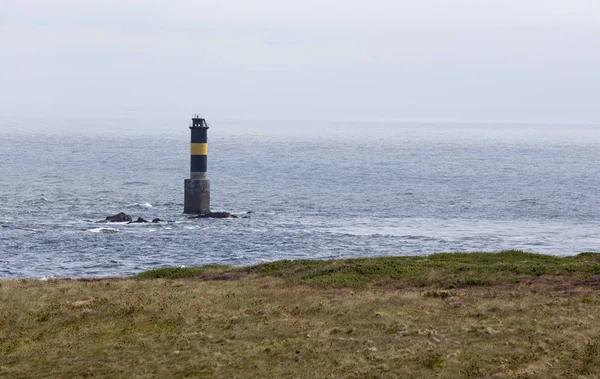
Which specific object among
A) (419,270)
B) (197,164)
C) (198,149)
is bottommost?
(419,270)

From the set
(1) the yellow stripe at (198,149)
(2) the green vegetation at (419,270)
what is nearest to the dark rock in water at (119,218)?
(1) the yellow stripe at (198,149)

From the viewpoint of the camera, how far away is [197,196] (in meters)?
88.9

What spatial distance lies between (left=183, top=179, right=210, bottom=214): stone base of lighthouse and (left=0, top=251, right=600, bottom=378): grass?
152ft


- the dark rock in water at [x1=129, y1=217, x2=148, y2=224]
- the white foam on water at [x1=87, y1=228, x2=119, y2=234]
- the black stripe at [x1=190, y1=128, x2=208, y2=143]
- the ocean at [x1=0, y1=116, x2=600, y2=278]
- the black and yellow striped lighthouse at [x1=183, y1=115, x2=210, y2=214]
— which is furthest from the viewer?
the black stripe at [x1=190, y1=128, x2=208, y2=143]

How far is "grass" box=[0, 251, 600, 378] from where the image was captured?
26.5m

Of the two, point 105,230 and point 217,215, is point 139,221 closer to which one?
point 105,230

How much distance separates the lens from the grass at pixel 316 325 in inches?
1045

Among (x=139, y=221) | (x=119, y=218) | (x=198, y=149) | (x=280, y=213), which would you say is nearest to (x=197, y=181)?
(x=198, y=149)

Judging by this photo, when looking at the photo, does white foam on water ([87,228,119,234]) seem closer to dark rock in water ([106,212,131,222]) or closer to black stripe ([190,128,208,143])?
dark rock in water ([106,212,131,222])

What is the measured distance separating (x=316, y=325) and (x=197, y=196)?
59.2 m

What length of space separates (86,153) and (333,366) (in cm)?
17982

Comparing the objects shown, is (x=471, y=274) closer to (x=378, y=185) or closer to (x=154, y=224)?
(x=154, y=224)

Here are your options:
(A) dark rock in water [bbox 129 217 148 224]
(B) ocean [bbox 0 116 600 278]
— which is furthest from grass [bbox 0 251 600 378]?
(A) dark rock in water [bbox 129 217 148 224]

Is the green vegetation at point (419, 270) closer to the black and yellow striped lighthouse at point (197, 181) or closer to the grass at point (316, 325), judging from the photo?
the grass at point (316, 325)
